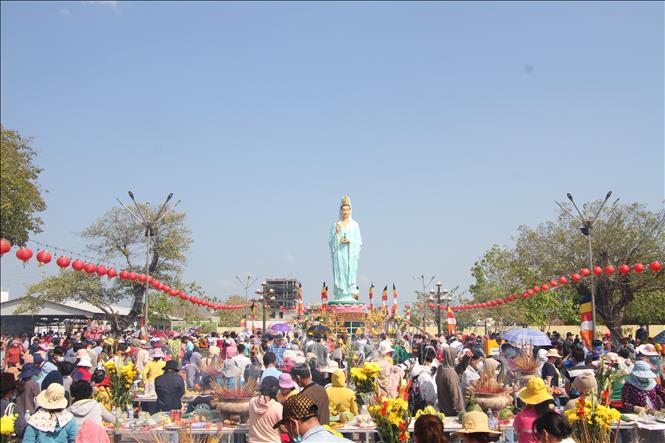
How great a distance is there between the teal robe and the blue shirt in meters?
33.2

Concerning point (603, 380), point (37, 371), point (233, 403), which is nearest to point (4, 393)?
point (233, 403)

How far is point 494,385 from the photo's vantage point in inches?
325

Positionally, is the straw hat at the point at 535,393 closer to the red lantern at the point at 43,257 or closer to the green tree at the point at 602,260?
the red lantern at the point at 43,257

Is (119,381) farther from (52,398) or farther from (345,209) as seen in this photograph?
(345,209)

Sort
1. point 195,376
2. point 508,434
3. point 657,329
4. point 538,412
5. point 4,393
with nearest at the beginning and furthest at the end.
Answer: point 538,412
point 4,393
point 508,434
point 195,376
point 657,329

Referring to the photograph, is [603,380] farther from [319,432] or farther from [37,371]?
[37,371]

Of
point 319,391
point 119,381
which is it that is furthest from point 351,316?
point 319,391

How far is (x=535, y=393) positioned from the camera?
572 cm

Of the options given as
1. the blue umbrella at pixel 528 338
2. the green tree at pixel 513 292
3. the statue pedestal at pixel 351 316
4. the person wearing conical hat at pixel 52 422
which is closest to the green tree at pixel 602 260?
the green tree at pixel 513 292

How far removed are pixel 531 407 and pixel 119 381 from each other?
19.9 ft

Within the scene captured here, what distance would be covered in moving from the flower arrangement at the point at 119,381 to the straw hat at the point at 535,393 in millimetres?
5896

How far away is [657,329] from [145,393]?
122 feet

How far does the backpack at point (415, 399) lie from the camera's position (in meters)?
8.93

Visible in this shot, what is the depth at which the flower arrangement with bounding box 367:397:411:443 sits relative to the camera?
6754 mm
